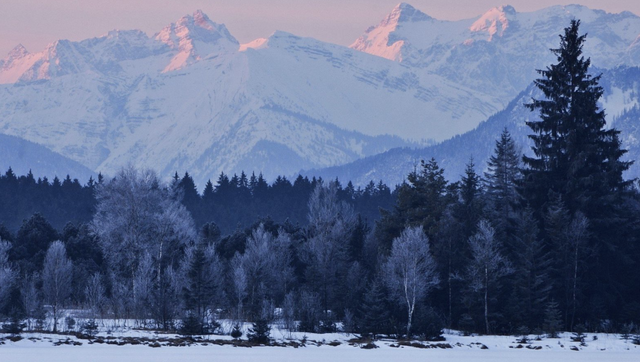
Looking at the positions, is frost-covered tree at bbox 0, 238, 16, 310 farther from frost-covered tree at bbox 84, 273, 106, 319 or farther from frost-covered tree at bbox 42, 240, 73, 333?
frost-covered tree at bbox 84, 273, 106, 319

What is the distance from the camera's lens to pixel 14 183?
517 feet

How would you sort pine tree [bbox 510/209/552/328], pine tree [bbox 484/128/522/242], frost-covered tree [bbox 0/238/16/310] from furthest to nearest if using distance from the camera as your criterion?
pine tree [bbox 484/128/522/242] → frost-covered tree [bbox 0/238/16/310] → pine tree [bbox 510/209/552/328]

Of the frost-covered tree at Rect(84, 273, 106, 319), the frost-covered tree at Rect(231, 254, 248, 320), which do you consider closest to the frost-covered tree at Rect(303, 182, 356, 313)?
the frost-covered tree at Rect(231, 254, 248, 320)

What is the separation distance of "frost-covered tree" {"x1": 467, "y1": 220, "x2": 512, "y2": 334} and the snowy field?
719 cm

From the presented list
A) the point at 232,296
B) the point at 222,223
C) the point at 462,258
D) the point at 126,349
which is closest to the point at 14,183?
the point at 222,223

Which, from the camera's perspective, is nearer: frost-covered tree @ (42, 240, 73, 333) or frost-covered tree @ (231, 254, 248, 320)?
frost-covered tree @ (42, 240, 73, 333)

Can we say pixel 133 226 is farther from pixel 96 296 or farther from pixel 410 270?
pixel 410 270

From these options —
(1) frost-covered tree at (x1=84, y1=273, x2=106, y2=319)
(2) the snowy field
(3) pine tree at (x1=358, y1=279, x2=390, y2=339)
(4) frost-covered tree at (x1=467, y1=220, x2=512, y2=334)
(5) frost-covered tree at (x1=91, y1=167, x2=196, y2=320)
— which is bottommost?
(2) the snowy field

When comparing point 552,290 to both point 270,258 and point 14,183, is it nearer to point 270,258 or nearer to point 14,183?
point 270,258

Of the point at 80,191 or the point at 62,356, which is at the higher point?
the point at 80,191

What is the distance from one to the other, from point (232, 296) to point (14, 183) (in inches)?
3464

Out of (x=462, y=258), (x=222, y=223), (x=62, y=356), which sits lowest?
(x=62, y=356)

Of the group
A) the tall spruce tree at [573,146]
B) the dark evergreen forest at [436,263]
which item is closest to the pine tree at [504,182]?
the dark evergreen forest at [436,263]

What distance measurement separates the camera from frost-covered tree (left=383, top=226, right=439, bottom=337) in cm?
6831
